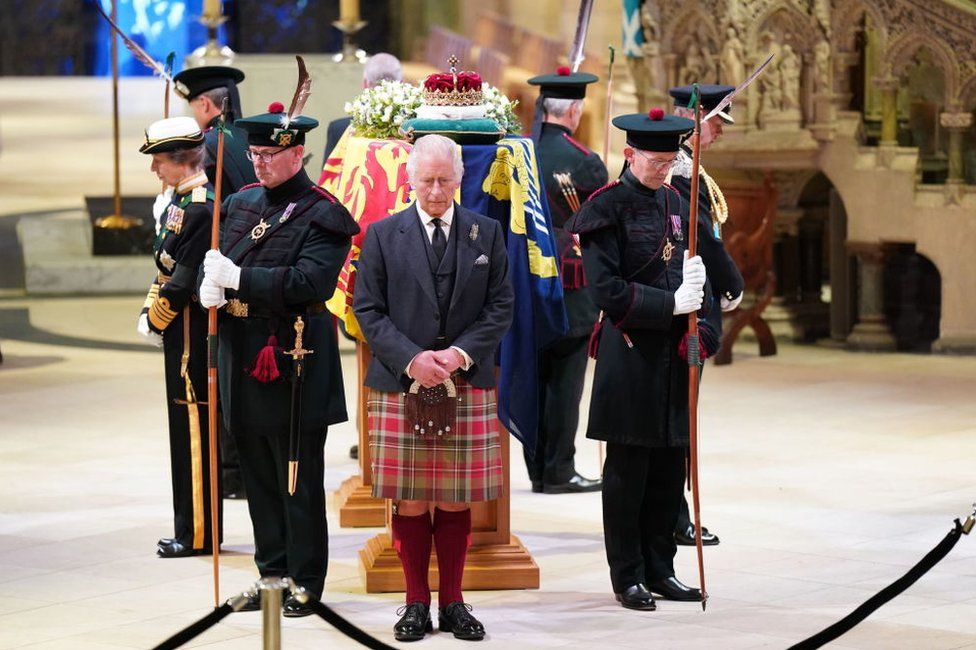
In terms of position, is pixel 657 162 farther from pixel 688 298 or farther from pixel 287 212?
pixel 287 212

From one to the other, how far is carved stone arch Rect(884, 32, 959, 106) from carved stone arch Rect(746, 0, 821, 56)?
57 centimetres

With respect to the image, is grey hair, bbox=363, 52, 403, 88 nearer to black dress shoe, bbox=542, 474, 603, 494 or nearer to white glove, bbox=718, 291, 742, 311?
black dress shoe, bbox=542, 474, 603, 494

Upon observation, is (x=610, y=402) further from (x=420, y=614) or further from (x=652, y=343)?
(x=420, y=614)

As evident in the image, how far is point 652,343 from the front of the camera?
6938 millimetres

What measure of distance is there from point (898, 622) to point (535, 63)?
17.2 meters

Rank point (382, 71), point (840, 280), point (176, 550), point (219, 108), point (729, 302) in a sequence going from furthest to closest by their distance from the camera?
point (840, 280) < point (382, 71) < point (219, 108) < point (176, 550) < point (729, 302)

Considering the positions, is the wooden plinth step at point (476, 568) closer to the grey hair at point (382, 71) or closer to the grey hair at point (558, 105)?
the grey hair at point (558, 105)

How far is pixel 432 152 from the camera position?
6.38 meters

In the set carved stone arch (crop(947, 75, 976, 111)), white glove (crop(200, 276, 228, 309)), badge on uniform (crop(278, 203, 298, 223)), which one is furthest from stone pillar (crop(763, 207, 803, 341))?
white glove (crop(200, 276, 228, 309))

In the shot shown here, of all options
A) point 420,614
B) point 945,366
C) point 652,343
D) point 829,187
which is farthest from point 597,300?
point 829,187

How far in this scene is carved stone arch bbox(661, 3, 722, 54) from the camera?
13.3 m

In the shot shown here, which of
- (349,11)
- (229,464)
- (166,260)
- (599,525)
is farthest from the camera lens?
(349,11)

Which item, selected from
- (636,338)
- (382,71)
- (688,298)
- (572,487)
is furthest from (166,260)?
(382,71)

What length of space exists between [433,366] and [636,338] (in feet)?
3.15
